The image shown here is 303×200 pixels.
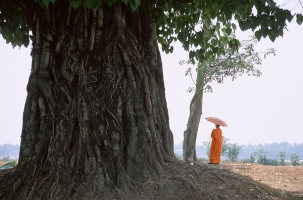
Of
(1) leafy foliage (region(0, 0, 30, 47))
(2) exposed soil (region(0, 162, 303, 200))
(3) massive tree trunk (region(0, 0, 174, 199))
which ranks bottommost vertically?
(2) exposed soil (region(0, 162, 303, 200))

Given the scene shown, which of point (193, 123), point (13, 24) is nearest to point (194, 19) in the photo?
point (13, 24)

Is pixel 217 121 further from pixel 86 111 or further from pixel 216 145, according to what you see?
pixel 86 111

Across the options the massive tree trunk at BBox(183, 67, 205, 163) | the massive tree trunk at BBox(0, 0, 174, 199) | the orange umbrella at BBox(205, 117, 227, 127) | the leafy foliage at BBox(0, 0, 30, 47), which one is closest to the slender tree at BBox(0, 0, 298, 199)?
the massive tree trunk at BBox(0, 0, 174, 199)

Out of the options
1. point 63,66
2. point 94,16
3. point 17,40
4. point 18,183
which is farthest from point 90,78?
point 17,40

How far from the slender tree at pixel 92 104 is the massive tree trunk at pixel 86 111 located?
1cm

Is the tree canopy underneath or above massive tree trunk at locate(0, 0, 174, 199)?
above

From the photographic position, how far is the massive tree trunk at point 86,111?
5.27 m

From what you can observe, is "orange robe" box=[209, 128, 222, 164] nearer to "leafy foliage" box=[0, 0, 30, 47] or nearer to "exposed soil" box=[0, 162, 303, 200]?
"exposed soil" box=[0, 162, 303, 200]

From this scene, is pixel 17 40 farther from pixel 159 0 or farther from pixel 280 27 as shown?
pixel 280 27

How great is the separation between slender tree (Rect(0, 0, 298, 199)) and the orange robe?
6.19 m

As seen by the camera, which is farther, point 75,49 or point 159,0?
point 159,0

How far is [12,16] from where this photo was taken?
25.5 ft

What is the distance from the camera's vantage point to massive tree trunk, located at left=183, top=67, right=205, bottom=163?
16.7 m

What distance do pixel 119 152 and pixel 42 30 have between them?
2.25 metres
